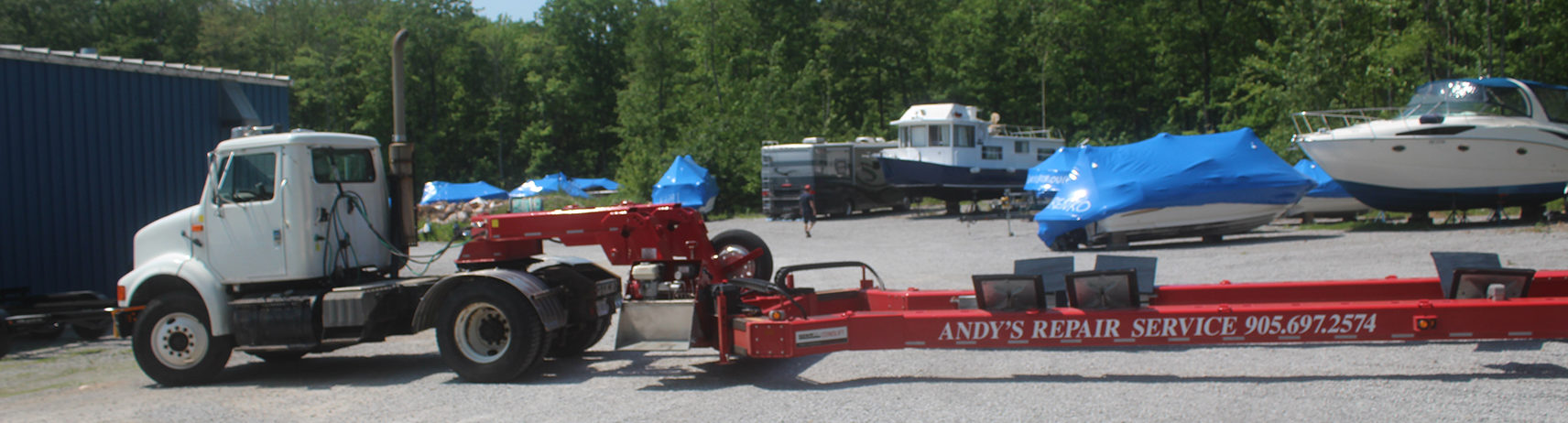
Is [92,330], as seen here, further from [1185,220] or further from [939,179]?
[939,179]

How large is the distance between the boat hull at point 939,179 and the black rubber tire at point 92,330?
24.1 m

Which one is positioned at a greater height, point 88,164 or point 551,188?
point 88,164

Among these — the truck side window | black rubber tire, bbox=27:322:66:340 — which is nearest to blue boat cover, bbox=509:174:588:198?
black rubber tire, bbox=27:322:66:340

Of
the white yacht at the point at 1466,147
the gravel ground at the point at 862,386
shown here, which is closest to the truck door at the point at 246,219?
the gravel ground at the point at 862,386

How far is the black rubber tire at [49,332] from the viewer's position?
36.2 feet

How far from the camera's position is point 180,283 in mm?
8508

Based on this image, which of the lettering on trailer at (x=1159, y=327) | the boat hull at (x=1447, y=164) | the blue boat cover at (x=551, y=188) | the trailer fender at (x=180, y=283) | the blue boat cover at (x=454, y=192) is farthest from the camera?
the blue boat cover at (x=551, y=188)

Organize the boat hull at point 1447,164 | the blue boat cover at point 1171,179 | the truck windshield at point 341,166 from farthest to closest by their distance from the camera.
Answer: the boat hull at point 1447,164 → the blue boat cover at point 1171,179 → the truck windshield at point 341,166

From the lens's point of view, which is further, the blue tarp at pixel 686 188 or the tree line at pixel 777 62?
the blue tarp at pixel 686 188

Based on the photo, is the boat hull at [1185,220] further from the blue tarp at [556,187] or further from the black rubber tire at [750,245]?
the blue tarp at [556,187]

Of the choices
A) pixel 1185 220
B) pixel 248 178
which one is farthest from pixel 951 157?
pixel 248 178

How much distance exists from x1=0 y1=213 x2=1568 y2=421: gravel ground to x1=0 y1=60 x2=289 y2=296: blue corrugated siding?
2.27 meters

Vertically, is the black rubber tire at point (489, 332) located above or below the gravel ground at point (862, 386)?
above

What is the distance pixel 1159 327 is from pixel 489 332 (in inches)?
184
